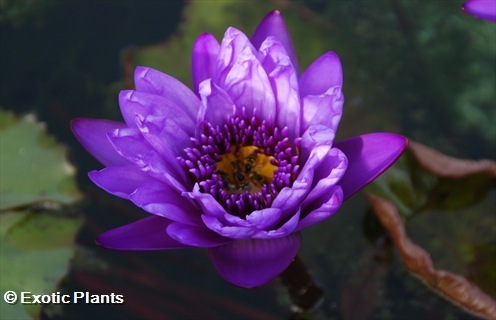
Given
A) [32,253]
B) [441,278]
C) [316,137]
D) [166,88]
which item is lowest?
[441,278]

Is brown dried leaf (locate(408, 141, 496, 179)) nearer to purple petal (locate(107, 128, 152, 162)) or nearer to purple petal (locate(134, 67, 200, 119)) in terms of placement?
purple petal (locate(134, 67, 200, 119))

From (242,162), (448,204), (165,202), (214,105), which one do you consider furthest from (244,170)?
(448,204)

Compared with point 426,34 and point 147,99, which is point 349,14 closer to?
point 426,34

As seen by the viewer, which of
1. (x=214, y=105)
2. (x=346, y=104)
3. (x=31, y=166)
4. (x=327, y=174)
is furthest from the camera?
(x=346, y=104)

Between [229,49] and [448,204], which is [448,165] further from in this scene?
[229,49]

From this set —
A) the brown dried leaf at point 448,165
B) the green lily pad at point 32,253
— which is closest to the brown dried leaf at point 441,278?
the brown dried leaf at point 448,165
